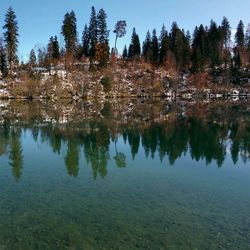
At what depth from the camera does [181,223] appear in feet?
41.8

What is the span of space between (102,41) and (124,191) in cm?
10764

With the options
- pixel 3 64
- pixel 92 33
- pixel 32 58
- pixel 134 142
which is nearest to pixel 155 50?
pixel 92 33

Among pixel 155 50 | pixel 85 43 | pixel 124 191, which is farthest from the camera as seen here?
pixel 155 50

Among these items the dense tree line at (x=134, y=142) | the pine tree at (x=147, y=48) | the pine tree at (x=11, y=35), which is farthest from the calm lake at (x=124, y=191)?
the pine tree at (x=147, y=48)

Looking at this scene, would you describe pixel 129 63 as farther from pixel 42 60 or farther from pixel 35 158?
pixel 35 158

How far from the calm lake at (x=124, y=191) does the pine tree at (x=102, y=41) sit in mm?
83879

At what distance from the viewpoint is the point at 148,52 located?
132750 millimetres

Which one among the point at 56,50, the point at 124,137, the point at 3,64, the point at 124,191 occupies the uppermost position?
the point at 56,50

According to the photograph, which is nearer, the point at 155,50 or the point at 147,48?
the point at 155,50

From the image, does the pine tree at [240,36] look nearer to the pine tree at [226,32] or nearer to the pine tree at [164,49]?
the pine tree at [226,32]

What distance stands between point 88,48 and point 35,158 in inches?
4149

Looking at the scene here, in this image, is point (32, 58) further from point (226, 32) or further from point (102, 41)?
point (226, 32)

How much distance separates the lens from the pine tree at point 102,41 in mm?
115887

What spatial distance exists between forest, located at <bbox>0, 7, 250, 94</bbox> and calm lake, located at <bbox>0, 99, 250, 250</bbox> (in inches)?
3081
